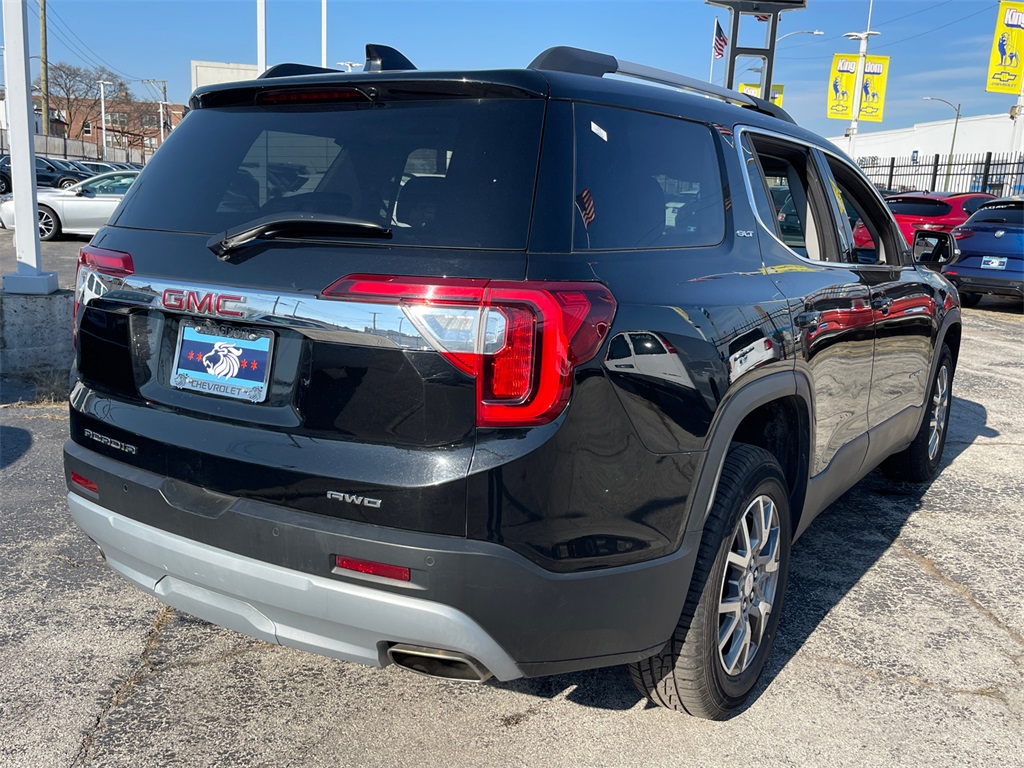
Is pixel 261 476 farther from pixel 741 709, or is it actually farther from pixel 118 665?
pixel 741 709

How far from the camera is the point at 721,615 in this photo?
2.79m

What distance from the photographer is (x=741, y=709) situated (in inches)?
115

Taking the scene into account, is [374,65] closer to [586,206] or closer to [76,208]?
[586,206]

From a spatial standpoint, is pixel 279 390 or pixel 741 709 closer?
pixel 279 390

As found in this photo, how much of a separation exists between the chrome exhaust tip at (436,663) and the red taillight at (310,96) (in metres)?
1.45

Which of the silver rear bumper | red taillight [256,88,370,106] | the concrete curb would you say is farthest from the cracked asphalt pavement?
the concrete curb

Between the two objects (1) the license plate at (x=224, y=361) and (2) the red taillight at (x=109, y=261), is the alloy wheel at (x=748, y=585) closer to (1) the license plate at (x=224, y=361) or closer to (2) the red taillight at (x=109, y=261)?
(1) the license plate at (x=224, y=361)

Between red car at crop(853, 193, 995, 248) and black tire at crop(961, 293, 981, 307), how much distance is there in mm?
1596

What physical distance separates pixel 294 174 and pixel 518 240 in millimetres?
816

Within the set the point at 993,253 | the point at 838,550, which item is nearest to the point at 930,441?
the point at 838,550

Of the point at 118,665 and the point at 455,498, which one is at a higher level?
the point at 455,498

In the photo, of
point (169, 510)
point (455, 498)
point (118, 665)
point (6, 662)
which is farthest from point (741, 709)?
point (6, 662)

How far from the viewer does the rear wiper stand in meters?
2.22

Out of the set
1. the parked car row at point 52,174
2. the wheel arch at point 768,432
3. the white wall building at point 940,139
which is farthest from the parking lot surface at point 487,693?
the white wall building at point 940,139
